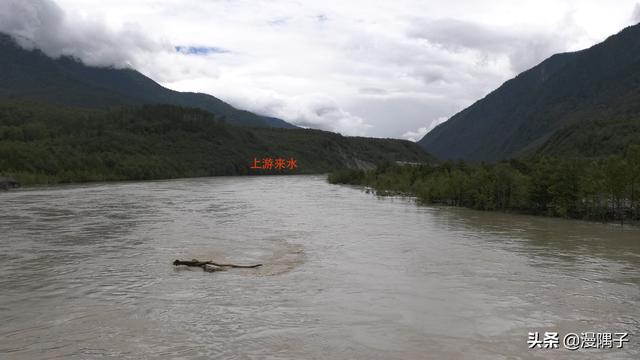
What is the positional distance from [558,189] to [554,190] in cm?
36

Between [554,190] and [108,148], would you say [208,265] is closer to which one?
[554,190]

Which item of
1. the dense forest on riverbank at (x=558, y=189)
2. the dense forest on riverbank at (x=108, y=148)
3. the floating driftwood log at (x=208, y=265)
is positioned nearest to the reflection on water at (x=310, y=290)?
the floating driftwood log at (x=208, y=265)

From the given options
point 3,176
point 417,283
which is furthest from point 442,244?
point 3,176

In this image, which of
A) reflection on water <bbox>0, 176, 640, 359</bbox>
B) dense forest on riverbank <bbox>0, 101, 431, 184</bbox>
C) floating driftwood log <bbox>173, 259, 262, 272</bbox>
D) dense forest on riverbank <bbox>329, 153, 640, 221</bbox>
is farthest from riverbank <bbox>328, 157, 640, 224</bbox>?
dense forest on riverbank <bbox>0, 101, 431, 184</bbox>

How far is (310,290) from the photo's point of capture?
810 inches

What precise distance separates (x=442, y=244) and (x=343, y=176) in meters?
89.9

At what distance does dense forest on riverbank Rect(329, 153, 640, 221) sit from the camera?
148ft

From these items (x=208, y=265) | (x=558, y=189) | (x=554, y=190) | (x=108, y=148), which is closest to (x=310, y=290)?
(x=208, y=265)

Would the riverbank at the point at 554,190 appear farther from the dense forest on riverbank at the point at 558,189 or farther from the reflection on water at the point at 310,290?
the reflection on water at the point at 310,290

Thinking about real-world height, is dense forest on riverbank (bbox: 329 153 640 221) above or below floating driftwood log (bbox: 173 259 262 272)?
above

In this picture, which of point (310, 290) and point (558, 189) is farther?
point (558, 189)

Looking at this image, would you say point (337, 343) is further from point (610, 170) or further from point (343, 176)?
point (343, 176)

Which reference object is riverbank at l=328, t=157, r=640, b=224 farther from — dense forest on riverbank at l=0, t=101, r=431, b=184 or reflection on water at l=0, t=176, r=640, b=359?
dense forest on riverbank at l=0, t=101, r=431, b=184

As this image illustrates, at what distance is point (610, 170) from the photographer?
149ft
